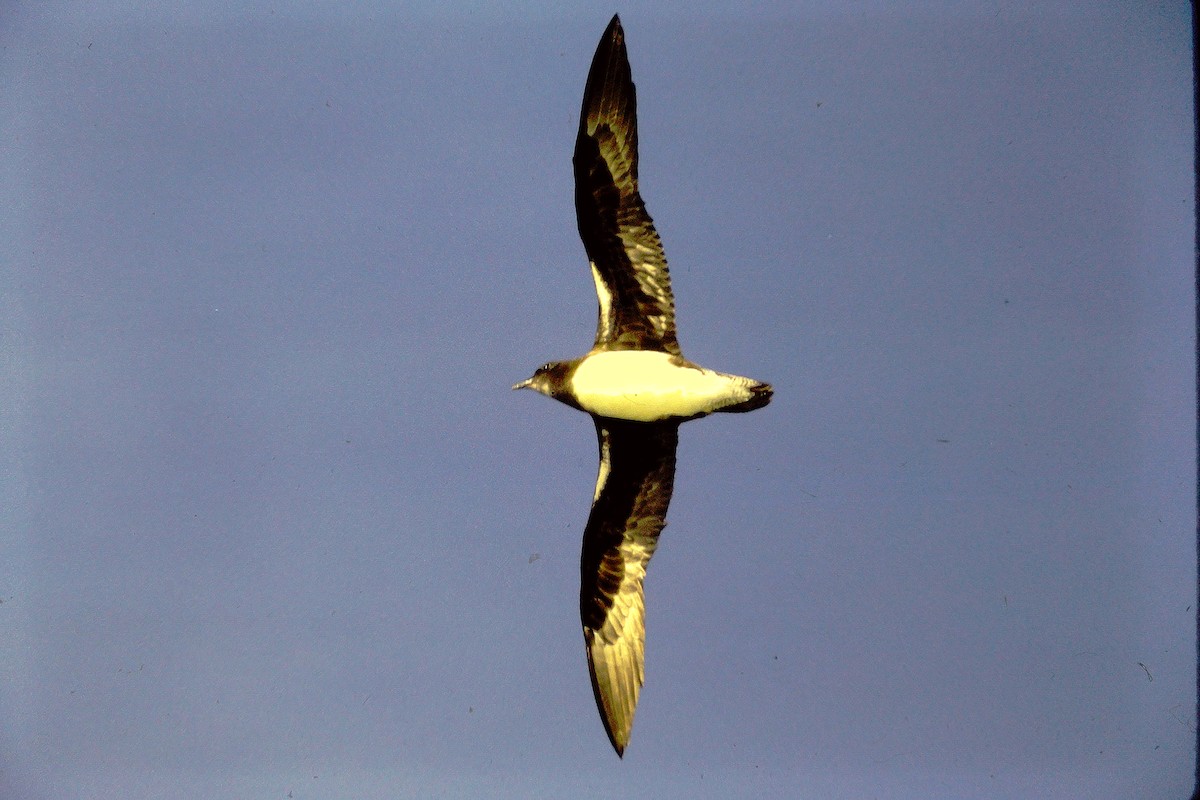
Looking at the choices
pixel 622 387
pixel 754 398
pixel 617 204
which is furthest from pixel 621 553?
pixel 617 204

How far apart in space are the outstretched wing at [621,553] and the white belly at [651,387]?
15 centimetres

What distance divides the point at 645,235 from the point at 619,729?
2855 millimetres

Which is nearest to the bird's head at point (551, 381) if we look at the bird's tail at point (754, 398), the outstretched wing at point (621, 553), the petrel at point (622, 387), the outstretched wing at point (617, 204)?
the petrel at point (622, 387)

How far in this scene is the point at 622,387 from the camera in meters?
4.73

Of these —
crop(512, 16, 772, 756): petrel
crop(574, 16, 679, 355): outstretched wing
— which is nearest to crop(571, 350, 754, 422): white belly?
crop(512, 16, 772, 756): petrel

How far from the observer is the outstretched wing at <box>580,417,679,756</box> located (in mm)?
4934

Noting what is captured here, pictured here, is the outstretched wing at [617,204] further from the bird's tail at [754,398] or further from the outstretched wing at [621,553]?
the outstretched wing at [621,553]

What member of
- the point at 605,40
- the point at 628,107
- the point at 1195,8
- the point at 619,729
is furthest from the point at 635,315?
the point at 1195,8

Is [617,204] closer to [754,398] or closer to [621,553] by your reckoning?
[754,398]

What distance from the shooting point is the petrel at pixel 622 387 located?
15.5 feet

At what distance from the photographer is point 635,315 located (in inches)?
190

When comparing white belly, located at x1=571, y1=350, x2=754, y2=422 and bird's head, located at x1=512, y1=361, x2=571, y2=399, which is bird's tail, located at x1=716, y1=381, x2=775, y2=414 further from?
bird's head, located at x1=512, y1=361, x2=571, y2=399

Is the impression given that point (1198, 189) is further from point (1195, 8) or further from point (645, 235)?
point (645, 235)

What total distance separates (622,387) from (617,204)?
1.03 meters
